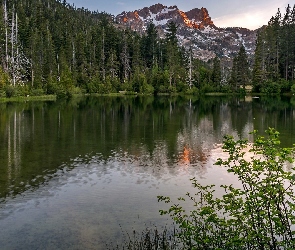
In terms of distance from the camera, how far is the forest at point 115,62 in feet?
302

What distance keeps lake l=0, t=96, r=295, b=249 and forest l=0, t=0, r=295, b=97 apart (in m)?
53.5

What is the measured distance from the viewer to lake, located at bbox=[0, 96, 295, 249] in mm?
12305

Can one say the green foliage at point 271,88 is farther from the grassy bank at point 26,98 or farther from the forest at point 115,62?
the grassy bank at point 26,98

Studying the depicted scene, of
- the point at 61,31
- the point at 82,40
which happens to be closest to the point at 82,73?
the point at 82,40

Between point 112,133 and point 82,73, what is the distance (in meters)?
84.0

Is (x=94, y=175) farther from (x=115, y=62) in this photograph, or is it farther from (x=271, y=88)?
(x=115, y=62)

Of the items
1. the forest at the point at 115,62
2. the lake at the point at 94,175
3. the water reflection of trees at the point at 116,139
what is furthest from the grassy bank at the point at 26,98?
the lake at the point at 94,175

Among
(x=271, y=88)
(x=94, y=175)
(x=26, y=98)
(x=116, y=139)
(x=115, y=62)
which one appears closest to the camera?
(x=94, y=175)

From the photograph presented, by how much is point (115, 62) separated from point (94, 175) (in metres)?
109

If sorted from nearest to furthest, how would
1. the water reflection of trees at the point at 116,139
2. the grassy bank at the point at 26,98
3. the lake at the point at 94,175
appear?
the lake at the point at 94,175 → the water reflection of trees at the point at 116,139 → the grassy bank at the point at 26,98

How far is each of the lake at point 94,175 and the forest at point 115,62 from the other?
2106 inches

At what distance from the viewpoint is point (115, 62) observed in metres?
126

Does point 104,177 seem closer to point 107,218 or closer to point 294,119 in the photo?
point 107,218

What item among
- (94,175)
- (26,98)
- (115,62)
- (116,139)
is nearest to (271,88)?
(115,62)
